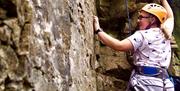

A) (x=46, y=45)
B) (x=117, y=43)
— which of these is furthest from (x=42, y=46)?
(x=117, y=43)

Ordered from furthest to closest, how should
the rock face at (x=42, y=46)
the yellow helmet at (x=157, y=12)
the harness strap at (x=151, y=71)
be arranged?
the yellow helmet at (x=157, y=12)
the harness strap at (x=151, y=71)
the rock face at (x=42, y=46)

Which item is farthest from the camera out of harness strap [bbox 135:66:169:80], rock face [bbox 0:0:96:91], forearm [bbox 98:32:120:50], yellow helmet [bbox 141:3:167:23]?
yellow helmet [bbox 141:3:167:23]

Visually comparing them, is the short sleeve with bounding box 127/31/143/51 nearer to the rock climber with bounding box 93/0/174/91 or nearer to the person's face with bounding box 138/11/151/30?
the rock climber with bounding box 93/0/174/91

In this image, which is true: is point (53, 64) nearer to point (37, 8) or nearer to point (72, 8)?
point (37, 8)

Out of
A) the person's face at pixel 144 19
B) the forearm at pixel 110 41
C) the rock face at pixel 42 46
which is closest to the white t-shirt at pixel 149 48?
the person's face at pixel 144 19

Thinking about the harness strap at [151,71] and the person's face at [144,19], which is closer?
the harness strap at [151,71]

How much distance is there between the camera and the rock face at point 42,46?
2.61 meters

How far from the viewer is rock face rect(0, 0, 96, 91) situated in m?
2.61

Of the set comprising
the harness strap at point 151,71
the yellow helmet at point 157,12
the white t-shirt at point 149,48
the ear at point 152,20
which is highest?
the yellow helmet at point 157,12

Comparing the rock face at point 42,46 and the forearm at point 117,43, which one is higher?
the rock face at point 42,46

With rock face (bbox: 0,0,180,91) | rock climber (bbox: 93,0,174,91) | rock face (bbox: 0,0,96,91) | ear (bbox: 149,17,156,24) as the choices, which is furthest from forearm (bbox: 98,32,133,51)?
ear (bbox: 149,17,156,24)

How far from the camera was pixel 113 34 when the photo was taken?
7738 mm

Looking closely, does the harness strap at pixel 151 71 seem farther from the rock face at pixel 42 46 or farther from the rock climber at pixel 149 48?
the rock face at pixel 42 46

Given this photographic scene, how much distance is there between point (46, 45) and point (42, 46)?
104mm
